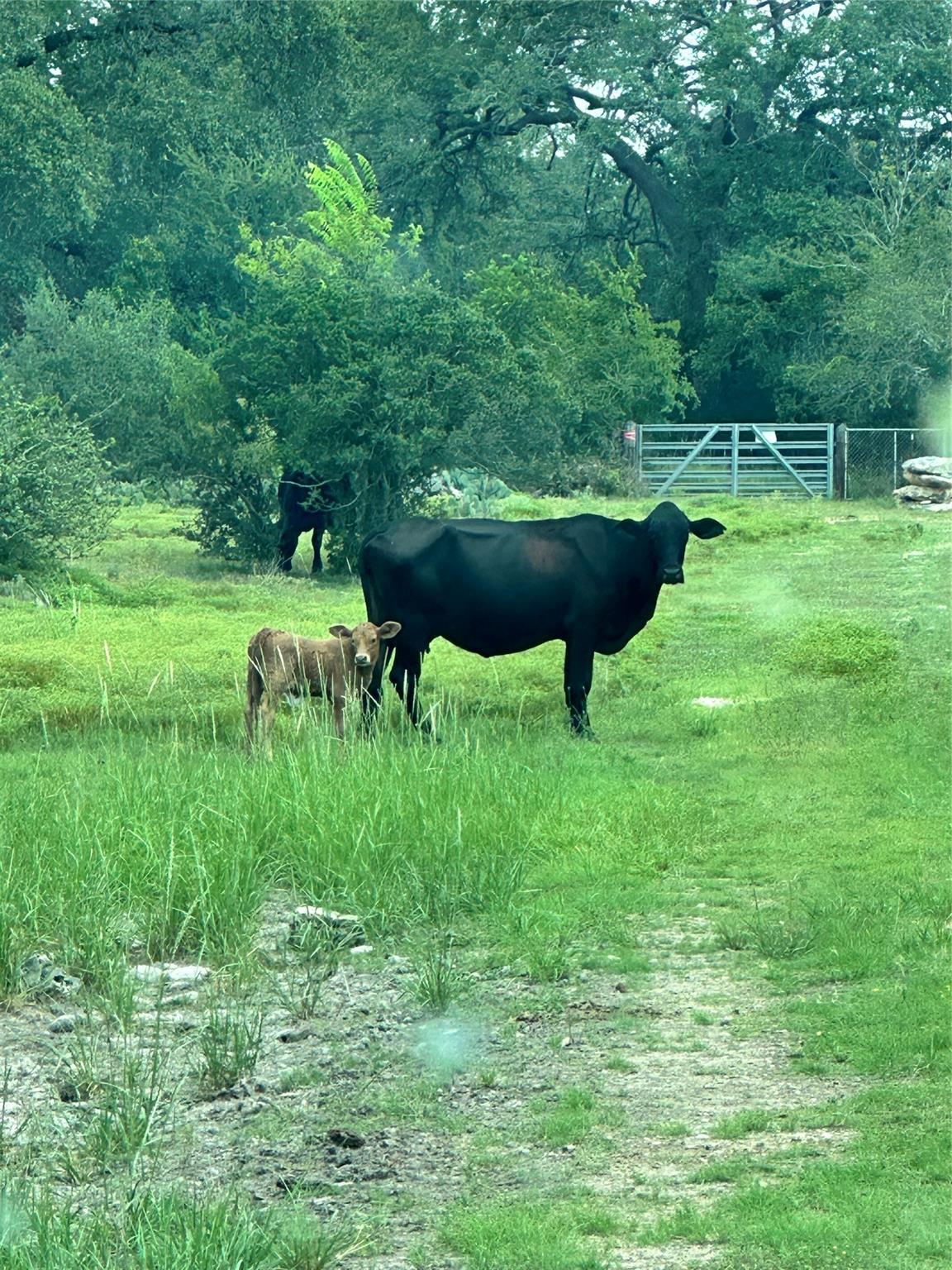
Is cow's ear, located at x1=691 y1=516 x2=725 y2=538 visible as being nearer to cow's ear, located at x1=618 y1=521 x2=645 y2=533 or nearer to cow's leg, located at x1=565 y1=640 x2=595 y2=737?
cow's ear, located at x1=618 y1=521 x2=645 y2=533

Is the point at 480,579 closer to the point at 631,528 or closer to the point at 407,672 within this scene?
the point at 407,672

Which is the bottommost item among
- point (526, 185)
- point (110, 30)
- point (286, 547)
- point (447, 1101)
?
point (286, 547)

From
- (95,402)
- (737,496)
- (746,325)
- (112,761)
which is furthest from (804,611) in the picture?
(746,325)

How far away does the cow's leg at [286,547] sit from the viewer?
2188cm

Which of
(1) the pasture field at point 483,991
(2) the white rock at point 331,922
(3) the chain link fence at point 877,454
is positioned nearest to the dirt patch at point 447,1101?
(1) the pasture field at point 483,991

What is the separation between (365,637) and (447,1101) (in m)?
5.31

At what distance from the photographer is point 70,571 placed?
60.8 feet

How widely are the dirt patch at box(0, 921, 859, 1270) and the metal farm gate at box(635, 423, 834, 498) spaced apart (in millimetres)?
28421

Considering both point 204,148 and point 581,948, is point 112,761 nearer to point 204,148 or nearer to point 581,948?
point 581,948

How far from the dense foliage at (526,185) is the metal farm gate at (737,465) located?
95 cm

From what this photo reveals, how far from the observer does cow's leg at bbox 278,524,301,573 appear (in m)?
21.9

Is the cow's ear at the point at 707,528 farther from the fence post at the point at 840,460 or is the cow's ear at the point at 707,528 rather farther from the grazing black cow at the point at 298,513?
the fence post at the point at 840,460

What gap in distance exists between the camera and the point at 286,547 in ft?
71.9

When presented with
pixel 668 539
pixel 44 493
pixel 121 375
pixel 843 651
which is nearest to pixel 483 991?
pixel 668 539
